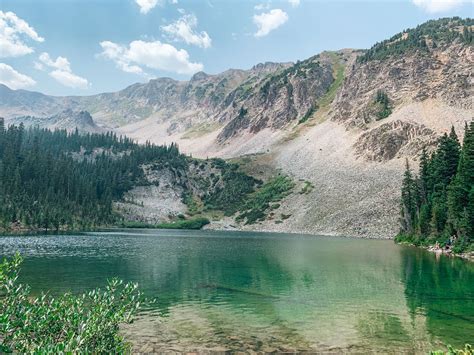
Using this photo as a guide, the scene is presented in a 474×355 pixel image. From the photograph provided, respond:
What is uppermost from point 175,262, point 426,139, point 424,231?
point 426,139

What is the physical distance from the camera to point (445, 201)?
3381 inches

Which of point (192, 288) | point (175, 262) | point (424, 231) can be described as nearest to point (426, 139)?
point (424, 231)

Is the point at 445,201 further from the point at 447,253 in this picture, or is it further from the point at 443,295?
the point at 443,295

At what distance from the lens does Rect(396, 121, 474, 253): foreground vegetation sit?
238 ft

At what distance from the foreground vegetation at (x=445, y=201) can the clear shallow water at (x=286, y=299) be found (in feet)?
39.4

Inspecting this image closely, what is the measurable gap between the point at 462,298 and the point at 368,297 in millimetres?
8851

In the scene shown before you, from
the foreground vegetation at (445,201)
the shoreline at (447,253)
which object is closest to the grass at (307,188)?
the foreground vegetation at (445,201)

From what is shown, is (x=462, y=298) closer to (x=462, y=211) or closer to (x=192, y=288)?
(x=192, y=288)

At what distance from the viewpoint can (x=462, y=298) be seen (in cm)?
3672

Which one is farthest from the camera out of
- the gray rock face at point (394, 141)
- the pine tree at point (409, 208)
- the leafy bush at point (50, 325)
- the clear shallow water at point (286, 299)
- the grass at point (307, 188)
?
the grass at point (307, 188)

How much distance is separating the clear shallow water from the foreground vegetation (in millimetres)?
12006

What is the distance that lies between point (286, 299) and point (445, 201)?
216 ft

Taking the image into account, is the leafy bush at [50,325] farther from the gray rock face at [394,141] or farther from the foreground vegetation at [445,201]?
the gray rock face at [394,141]

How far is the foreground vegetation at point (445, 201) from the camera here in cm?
7262
